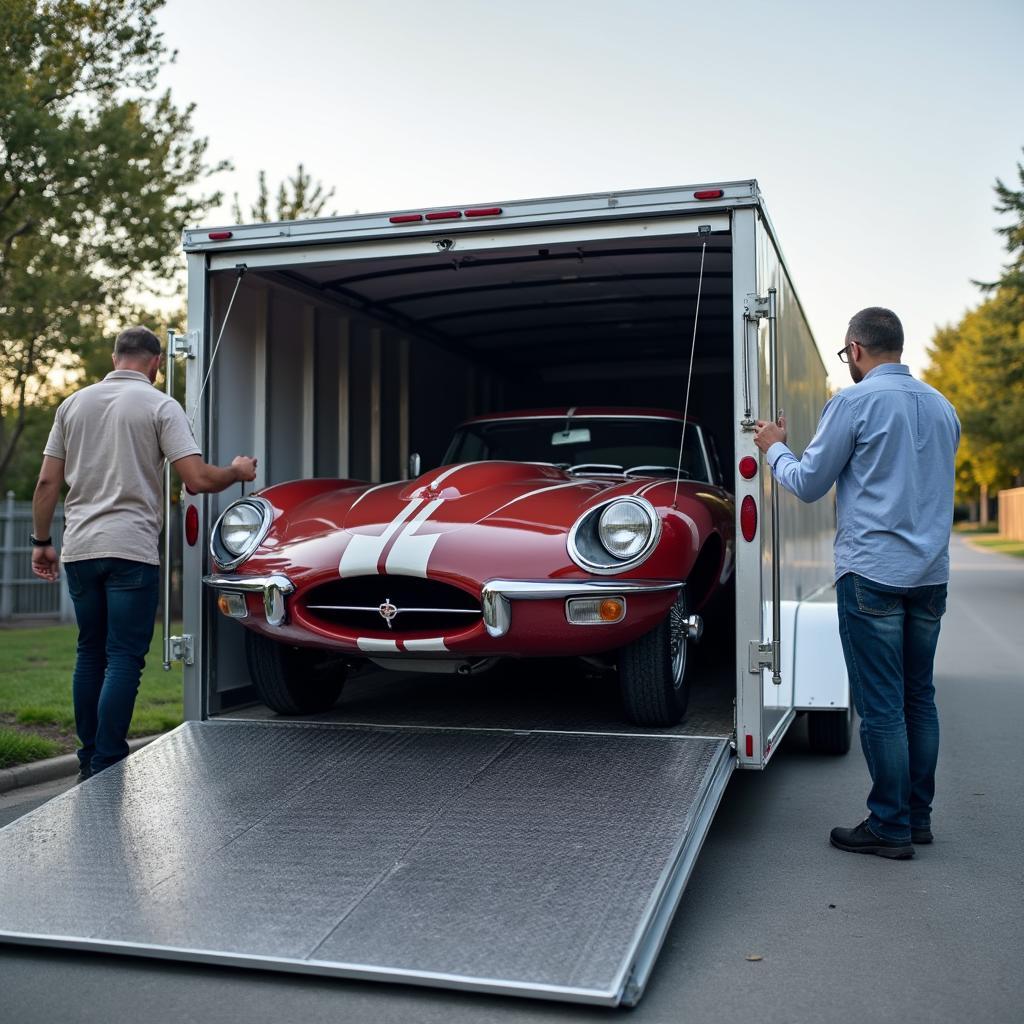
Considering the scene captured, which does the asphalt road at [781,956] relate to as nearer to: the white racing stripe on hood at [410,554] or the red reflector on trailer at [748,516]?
the red reflector on trailer at [748,516]

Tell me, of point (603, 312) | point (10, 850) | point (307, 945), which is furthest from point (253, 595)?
point (603, 312)

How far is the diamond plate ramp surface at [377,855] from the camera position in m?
3.24

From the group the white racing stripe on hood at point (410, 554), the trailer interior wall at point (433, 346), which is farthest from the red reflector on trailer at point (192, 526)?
the white racing stripe on hood at point (410, 554)

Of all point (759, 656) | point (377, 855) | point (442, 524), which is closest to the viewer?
point (377, 855)

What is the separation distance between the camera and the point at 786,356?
6344 millimetres

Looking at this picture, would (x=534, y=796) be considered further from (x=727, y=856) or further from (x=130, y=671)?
(x=130, y=671)

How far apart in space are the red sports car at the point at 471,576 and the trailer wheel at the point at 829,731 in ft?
4.39

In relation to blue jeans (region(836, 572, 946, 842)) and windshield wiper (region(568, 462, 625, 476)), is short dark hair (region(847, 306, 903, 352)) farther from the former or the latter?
windshield wiper (region(568, 462, 625, 476))

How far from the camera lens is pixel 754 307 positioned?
488cm

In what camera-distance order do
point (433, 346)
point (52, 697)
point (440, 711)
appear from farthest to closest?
1. point (433, 346)
2. point (52, 697)
3. point (440, 711)

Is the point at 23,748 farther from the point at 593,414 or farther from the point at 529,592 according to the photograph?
the point at 593,414

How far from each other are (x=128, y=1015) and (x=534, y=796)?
1625 mm

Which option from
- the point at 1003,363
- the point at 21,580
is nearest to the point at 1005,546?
the point at 1003,363

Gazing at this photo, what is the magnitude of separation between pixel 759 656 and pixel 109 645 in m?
2.75
